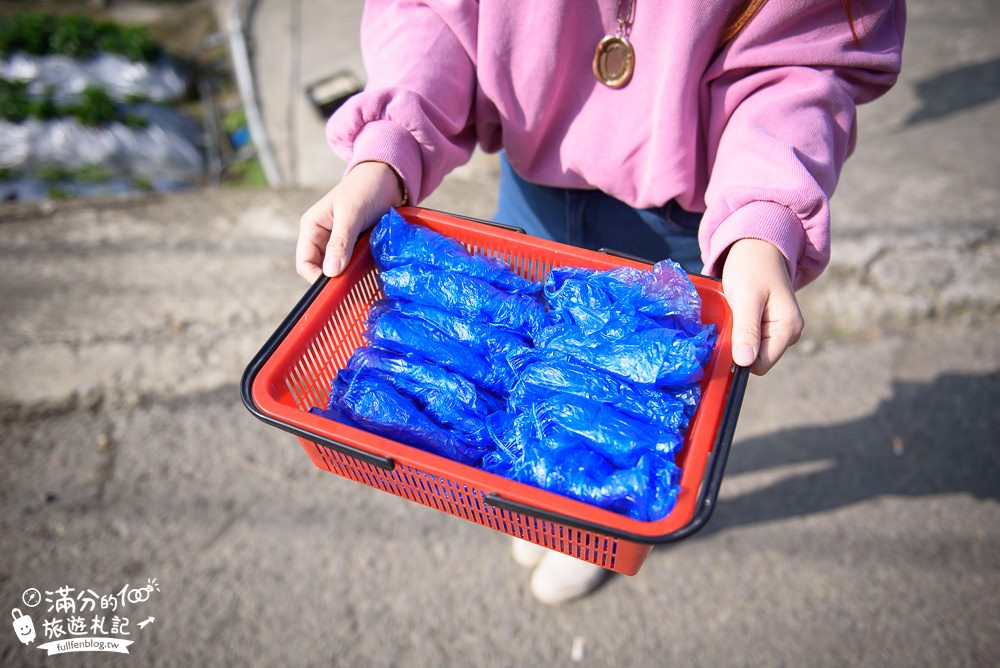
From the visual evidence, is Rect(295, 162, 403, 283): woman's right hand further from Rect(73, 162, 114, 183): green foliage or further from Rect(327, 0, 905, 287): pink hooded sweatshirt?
Rect(73, 162, 114, 183): green foliage

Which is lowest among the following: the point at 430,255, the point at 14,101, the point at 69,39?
the point at 14,101

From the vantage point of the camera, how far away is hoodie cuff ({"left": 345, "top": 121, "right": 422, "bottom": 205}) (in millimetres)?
1106

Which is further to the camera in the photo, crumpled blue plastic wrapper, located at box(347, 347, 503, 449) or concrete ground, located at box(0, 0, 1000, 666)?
concrete ground, located at box(0, 0, 1000, 666)

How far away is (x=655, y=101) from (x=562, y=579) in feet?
4.32

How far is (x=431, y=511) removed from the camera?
A: 1957mm

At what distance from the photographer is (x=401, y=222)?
1153mm

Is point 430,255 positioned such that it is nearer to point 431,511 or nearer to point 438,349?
point 438,349

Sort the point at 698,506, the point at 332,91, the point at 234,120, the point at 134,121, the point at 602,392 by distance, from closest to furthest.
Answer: the point at 698,506 → the point at 602,392 → the point at 134,121 → the point at 332,91 → the point at 234,120

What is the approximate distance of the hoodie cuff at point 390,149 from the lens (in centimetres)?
111

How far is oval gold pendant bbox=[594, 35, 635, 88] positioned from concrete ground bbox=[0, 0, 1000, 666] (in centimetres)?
142

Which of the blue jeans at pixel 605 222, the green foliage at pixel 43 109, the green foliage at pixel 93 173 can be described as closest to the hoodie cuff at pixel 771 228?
the blue jeans at pixel 605 222

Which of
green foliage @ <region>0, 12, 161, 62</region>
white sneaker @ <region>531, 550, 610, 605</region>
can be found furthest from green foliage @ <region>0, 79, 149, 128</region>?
white sneaker @ <region>531, 550, 610, 605</region>

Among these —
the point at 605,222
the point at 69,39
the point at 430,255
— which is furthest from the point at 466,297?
the point at 69,39

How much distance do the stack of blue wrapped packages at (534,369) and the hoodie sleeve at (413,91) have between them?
13 cm
